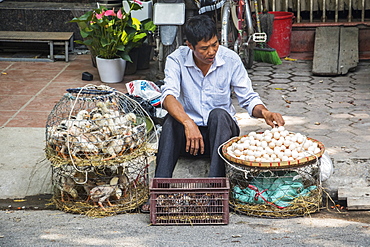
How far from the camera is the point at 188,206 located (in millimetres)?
3535

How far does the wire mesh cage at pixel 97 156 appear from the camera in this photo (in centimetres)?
358

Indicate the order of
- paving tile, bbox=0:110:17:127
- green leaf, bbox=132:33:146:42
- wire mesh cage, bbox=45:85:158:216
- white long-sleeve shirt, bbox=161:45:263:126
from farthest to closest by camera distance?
green leaf, bbox=132:33:146:42 → paving tile, bbox=0:110:17:127 → white long-sleeve shirt, bbox=161:45:263:126 → wire mesh cage, bbox=45:85:158:216

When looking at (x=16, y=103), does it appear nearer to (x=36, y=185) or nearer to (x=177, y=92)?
(x=36, y=185)

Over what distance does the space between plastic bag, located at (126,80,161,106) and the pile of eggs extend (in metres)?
1.76

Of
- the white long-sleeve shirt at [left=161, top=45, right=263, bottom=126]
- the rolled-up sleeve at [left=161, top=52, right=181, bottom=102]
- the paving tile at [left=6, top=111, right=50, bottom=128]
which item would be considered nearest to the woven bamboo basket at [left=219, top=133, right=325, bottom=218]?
the white long-sleeve shirt at [left=161, top=45, right=263, bottom=126]

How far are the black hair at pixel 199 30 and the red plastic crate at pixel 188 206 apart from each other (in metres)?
0.95

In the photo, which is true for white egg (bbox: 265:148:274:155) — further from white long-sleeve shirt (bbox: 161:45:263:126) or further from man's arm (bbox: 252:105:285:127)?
white long-sleeve shirt (bbox: 161:45:263:126)

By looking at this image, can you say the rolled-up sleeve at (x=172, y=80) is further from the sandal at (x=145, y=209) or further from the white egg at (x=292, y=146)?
the white egg at (x=292, y=146)

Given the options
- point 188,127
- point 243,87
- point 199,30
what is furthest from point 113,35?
point 188,127

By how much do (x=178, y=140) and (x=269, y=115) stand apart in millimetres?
658

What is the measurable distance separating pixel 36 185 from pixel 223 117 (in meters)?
1.52

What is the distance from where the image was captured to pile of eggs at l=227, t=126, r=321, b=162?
3.56m

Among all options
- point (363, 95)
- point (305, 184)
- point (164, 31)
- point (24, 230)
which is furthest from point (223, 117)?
point (363, 95)

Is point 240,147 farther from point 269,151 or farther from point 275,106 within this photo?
point 275,106
